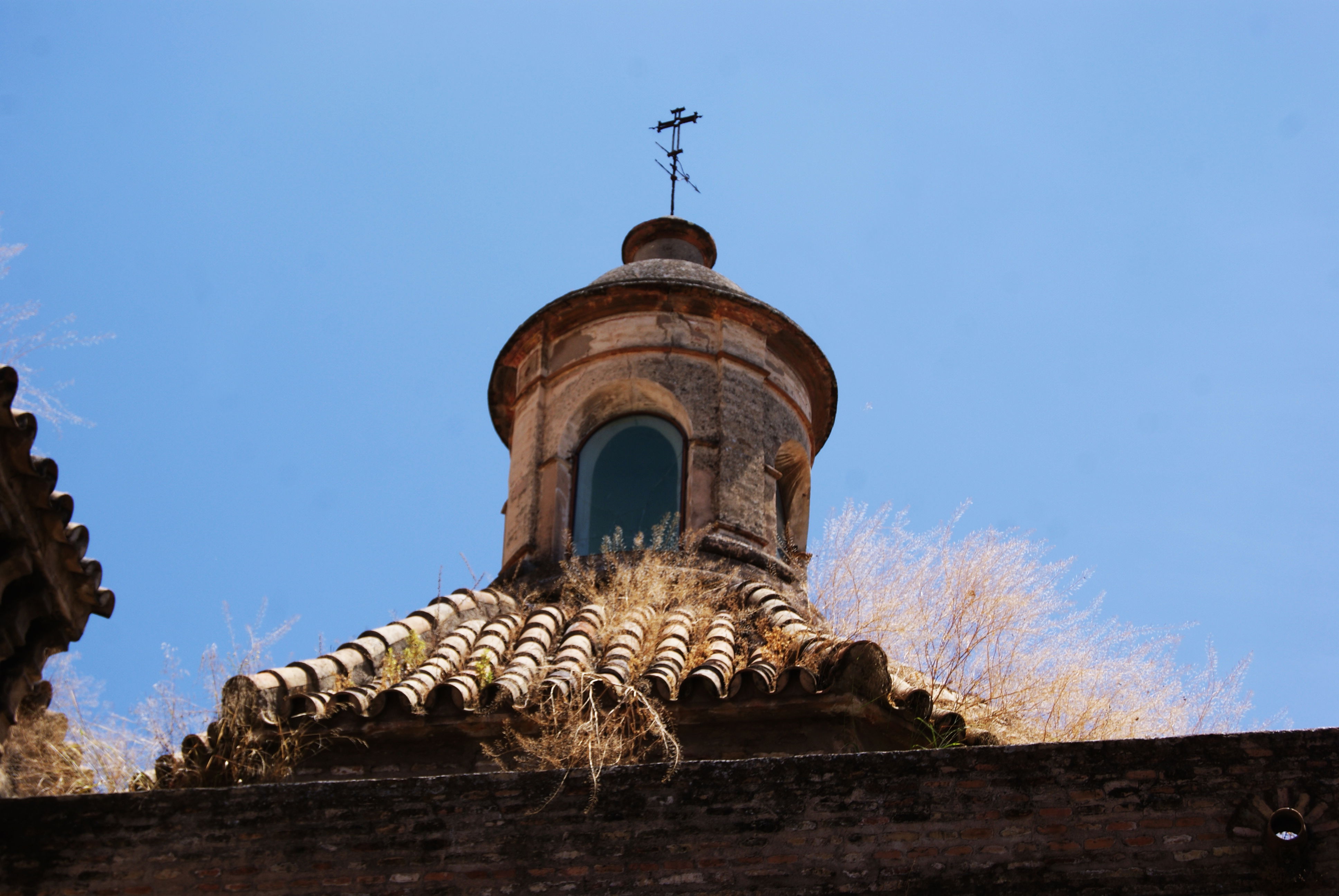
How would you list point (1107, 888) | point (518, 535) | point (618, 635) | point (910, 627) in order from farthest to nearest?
1. point (518, 535)
2. point (910, 627)
3. point (618, 635)
4. point (1107, 888)

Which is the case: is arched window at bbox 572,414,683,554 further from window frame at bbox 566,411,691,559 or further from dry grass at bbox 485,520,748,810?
dry grass at bbox 485,520,748,810

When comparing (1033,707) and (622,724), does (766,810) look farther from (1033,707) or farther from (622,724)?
(1033,707)

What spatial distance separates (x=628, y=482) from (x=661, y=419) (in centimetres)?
60

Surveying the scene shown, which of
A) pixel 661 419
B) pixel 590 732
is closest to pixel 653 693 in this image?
pixel 590 732

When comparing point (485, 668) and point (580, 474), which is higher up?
point (580, 474)

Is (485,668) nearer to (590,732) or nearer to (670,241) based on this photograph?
(590,732)

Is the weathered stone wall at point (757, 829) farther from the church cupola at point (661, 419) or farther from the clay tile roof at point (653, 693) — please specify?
the church cupola at point (661, 419)

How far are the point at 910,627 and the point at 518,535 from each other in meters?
3.13

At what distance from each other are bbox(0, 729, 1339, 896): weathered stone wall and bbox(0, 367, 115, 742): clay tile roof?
1.21 m

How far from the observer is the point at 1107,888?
17.4 feet

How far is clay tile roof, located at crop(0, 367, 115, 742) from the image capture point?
6676 millimetres

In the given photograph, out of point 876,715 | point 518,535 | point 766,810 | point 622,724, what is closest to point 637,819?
point 766,810

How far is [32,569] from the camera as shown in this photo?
6.98m

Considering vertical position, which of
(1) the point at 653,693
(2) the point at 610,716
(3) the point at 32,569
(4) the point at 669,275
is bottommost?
(2) the point at 610,716
